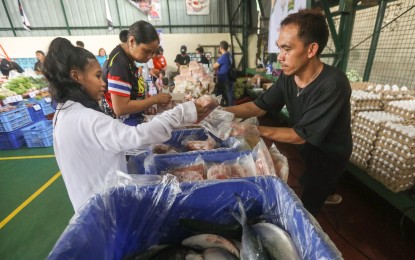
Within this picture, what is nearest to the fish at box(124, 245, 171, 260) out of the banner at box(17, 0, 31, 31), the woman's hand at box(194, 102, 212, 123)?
the woman's hand at box(194, 102, 212, 123)

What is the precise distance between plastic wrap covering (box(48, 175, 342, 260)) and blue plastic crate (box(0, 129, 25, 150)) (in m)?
5.36

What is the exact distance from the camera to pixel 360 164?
2.54 metres

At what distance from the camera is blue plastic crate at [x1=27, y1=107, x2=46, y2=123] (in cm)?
512

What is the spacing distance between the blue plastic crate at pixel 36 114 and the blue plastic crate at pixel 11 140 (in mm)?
468

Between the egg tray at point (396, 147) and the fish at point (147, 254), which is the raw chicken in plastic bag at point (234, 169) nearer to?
the fish at point (147, 254)

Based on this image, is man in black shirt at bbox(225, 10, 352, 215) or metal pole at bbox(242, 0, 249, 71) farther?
metal pole at bbox(242, 0, 249, 71)


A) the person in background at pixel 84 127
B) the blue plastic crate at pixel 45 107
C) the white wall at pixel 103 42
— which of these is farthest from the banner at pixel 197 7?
the person in background at pixel 84 127

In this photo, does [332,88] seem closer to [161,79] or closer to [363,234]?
[363,234]

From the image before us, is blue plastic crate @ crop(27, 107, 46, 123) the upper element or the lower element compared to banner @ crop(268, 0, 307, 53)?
lower

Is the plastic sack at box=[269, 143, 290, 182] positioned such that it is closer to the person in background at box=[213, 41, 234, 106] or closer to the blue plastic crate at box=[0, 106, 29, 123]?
the blue plastic crate at box=[0, 106, 29, 123]

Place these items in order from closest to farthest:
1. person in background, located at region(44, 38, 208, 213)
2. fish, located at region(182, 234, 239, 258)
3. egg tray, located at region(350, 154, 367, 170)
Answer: fish, located at region(182, 234, 239, 258) < person in background, located at region(44, 38, 208, 213) < egg tray, located at region(350, 154, 367, 170)

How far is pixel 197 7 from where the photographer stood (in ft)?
A: 40.2

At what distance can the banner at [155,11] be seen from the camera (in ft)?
39.7

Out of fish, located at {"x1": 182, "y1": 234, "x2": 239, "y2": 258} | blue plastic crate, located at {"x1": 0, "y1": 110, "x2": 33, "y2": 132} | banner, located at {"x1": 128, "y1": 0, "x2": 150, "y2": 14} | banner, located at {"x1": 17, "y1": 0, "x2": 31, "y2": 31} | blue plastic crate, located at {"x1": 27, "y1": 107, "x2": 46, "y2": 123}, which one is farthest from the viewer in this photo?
banner, located at {"x1": 128, "y1": 0, "x2": 150, "y2": 14}
